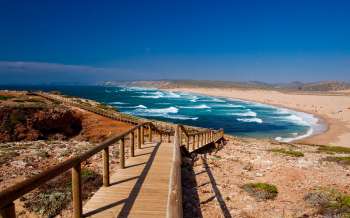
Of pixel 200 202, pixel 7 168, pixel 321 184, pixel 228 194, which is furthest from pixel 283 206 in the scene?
pixel 7 168

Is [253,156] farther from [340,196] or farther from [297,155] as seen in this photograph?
[340,196]

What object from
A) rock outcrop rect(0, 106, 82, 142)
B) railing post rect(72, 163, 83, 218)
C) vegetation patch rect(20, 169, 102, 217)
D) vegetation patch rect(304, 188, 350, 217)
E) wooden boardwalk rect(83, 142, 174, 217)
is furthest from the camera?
rock outcrop rect(0, 106, 82, 142)

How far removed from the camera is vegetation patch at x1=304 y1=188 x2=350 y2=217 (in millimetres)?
8945

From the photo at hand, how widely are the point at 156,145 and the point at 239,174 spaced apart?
3.70m

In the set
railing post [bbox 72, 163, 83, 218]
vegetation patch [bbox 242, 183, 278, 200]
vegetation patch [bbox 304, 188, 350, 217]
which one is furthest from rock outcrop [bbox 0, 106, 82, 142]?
vegetation patch [bbox 304, 188, 350, 217]

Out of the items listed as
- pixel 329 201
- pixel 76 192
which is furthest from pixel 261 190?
pixel 76 192

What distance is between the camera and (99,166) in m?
11.7

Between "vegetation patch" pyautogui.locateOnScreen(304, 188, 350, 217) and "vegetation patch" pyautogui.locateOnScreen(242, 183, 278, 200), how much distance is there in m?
1.02

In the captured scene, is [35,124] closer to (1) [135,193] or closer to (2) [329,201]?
(1) [135,193]

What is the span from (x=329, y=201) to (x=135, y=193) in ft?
20.4

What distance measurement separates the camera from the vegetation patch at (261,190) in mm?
10263

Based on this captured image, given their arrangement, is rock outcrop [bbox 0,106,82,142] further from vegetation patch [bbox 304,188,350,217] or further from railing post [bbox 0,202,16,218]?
railing post [bbox 0,202,16,218]

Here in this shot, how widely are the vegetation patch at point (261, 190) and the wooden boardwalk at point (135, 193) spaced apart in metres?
2.85

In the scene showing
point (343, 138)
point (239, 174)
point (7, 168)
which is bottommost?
point (343, 138)
